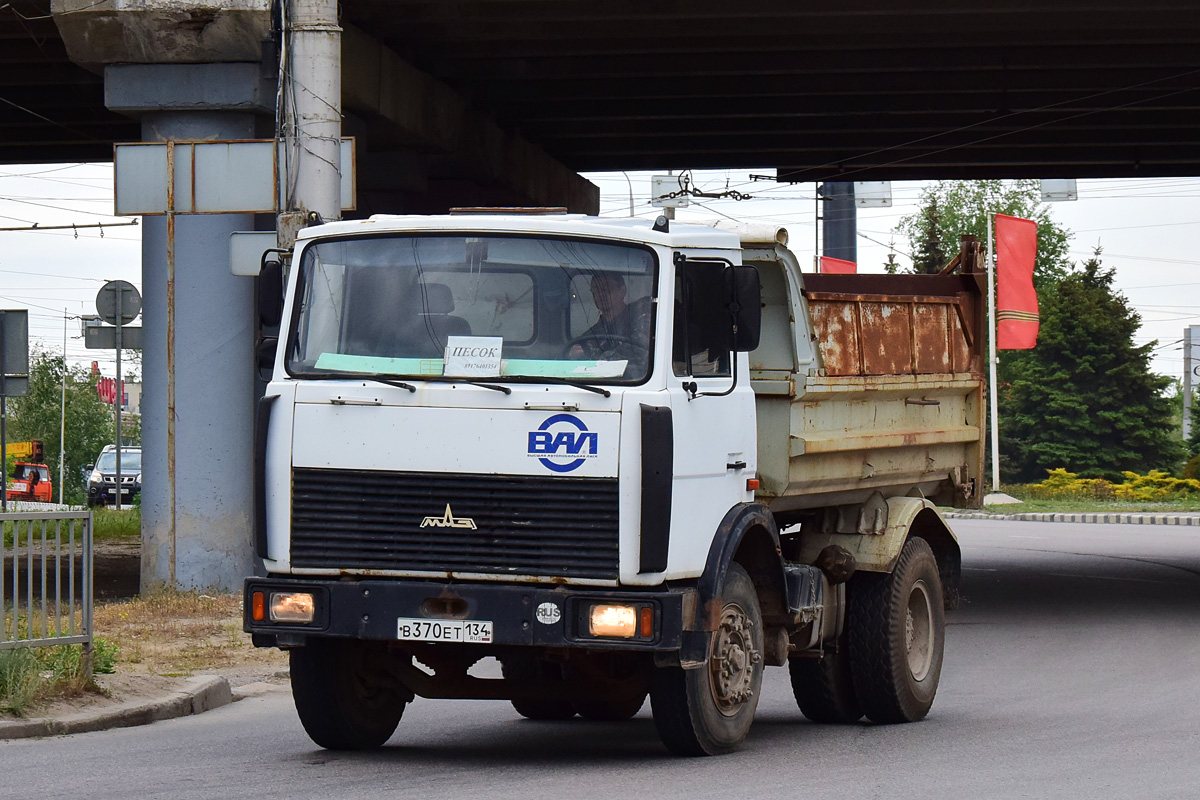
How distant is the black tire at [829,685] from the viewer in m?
10.3

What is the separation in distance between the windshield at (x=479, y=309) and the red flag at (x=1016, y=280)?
23320 millimetres

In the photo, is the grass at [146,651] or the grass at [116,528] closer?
the grass at [146,651]

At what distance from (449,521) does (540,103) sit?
17391 millimetres

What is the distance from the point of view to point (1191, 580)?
22344mm

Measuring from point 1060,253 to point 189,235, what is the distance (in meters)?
82.8

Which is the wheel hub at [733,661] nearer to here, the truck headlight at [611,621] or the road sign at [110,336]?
the truck headlight at [611,621]

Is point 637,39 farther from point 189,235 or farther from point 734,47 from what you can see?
point 189,235

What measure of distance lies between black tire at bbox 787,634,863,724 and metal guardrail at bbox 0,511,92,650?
4.05 metres

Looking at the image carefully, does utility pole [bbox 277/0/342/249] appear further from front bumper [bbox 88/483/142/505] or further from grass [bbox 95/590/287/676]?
front bumper [bbox 88/483/142/505]

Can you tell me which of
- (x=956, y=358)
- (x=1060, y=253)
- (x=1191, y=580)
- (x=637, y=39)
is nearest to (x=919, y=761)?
(x=956, y=358)

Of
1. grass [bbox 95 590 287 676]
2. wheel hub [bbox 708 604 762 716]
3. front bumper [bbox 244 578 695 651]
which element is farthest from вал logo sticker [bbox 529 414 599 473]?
grass [bbox 95 590 287 676]

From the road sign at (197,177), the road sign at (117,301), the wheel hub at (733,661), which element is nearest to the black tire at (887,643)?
the wheel hub at (733,661)

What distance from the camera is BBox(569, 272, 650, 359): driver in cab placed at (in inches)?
313

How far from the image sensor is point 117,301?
2197 cm
